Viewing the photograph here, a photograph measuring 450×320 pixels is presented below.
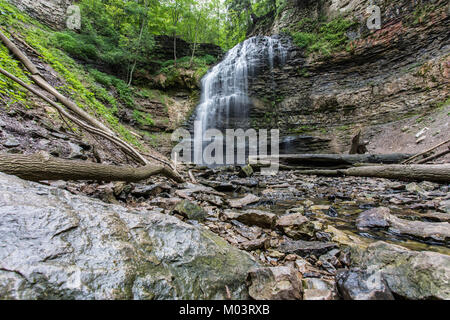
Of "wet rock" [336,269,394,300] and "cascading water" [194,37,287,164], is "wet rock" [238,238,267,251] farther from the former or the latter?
"cascading water" [194,37,287,164]

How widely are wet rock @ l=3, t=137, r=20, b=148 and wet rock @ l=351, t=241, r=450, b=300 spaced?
3.74m

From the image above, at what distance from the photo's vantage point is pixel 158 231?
1.18 metres

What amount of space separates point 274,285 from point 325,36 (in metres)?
16.9

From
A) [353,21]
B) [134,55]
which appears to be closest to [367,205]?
[353,21]

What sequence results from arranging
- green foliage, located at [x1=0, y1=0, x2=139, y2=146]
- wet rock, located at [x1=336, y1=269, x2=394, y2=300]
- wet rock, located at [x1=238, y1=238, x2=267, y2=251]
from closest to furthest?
wet rock, located at [x1=336, y1=269, x2=394, y2=300] → wet rock, located at [x1=238, y1=238, x2=267, y2=251] → green foliage, located at [x1=0, y1=0, x2=139, y2=146]

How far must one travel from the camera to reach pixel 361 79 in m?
11.9

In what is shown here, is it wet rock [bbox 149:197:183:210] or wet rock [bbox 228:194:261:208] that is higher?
wet rock [bbox 149:197:183:210]

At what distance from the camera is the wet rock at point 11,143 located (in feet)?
7.41

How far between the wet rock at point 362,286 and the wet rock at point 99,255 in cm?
47

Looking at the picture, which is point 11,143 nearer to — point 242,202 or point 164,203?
point 164,203

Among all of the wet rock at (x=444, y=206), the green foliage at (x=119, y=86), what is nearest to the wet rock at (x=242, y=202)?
the wet rock at (x=444, y=206)

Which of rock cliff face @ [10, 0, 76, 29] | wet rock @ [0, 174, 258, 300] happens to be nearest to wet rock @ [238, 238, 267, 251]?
wet rock @ [0, 174, 258, 300]

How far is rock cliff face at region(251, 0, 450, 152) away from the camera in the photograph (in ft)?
31.8
